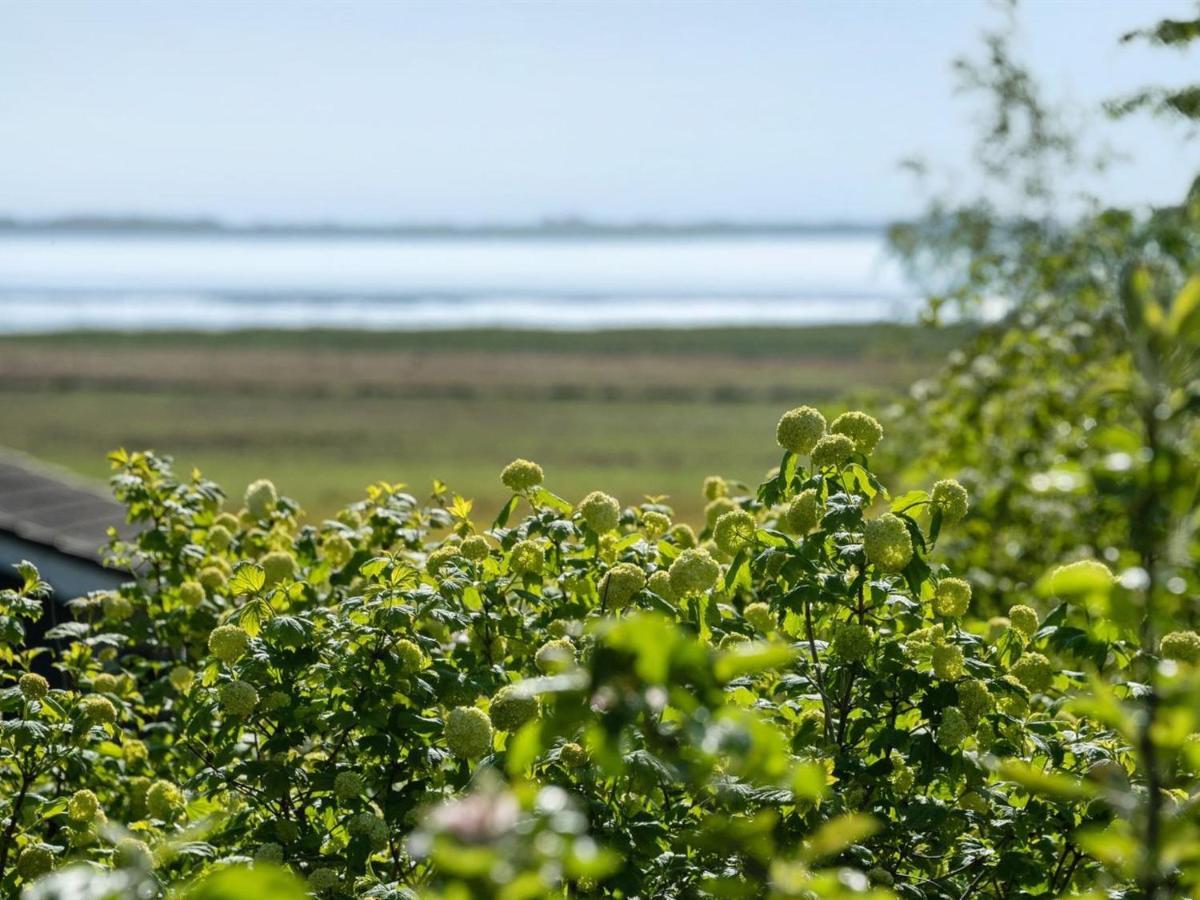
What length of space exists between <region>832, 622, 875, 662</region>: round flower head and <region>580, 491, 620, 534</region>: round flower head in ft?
1.76

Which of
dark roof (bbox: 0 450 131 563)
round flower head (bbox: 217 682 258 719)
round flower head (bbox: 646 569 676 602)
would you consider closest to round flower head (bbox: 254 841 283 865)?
round flower head (bbox: 217 682 258 719)

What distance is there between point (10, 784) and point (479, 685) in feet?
4.18

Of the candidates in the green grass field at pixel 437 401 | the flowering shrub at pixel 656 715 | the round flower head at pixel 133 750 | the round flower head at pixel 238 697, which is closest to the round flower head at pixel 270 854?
the flowering shrub at pixel 656 715

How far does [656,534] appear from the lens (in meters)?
3.12

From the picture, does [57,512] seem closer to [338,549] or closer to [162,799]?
[338,549]

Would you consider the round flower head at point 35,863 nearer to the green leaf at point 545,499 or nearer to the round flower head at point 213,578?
the round flower head at point 213,578

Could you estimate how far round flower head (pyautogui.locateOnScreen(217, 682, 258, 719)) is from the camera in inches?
97.9

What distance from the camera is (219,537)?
3.78 meters

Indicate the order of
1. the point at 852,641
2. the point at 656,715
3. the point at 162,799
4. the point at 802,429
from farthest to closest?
the point at 162,799, the point at 802,429, the point at 852,641, the point at 656,715

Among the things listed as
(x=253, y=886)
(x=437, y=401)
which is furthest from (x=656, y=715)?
(x=437, y=401)

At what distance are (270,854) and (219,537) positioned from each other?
1.56 meters

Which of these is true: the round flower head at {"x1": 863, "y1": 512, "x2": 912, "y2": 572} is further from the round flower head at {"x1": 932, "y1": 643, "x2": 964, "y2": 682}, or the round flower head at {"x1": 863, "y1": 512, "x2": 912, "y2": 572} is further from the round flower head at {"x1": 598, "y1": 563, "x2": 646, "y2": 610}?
the round flower head at {"x1": 598, "y1": 563, "x2": 646, "y2": 610}

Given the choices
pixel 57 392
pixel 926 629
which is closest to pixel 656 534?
pixel 926 629

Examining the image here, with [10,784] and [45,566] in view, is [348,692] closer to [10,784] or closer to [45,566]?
[10,784]
